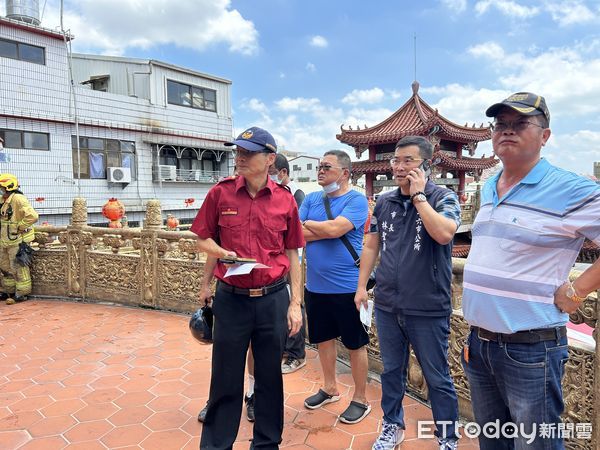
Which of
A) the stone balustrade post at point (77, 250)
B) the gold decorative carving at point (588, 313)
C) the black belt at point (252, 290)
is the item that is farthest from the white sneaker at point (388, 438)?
the stone balustrade post at point (77, 250)

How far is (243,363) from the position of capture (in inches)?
90.8

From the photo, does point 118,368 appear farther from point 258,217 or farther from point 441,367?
point 441,367

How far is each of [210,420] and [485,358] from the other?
5.18ft

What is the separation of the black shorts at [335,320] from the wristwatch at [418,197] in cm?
97

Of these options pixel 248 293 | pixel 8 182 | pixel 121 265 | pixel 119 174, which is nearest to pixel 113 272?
pixel 121 265

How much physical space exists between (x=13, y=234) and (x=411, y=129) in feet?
52.6

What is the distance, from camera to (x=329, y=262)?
9.48 ft

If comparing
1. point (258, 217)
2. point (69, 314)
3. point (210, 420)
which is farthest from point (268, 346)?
point (69, 314)

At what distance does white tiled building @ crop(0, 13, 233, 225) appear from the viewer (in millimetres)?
12336

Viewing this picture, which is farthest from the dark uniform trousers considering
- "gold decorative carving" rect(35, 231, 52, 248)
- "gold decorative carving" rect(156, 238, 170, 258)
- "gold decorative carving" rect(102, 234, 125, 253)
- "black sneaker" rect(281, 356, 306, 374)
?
"gold decorative carving" rect(35, 231, 52, 248)

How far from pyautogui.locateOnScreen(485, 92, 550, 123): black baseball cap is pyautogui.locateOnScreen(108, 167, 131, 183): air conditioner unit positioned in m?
15.2

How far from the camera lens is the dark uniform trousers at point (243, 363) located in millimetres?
2254

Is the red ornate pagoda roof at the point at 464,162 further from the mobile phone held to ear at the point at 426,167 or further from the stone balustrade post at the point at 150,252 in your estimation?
the mobile phone held to ear at the point at 426,167

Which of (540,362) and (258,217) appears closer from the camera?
(540,362)
